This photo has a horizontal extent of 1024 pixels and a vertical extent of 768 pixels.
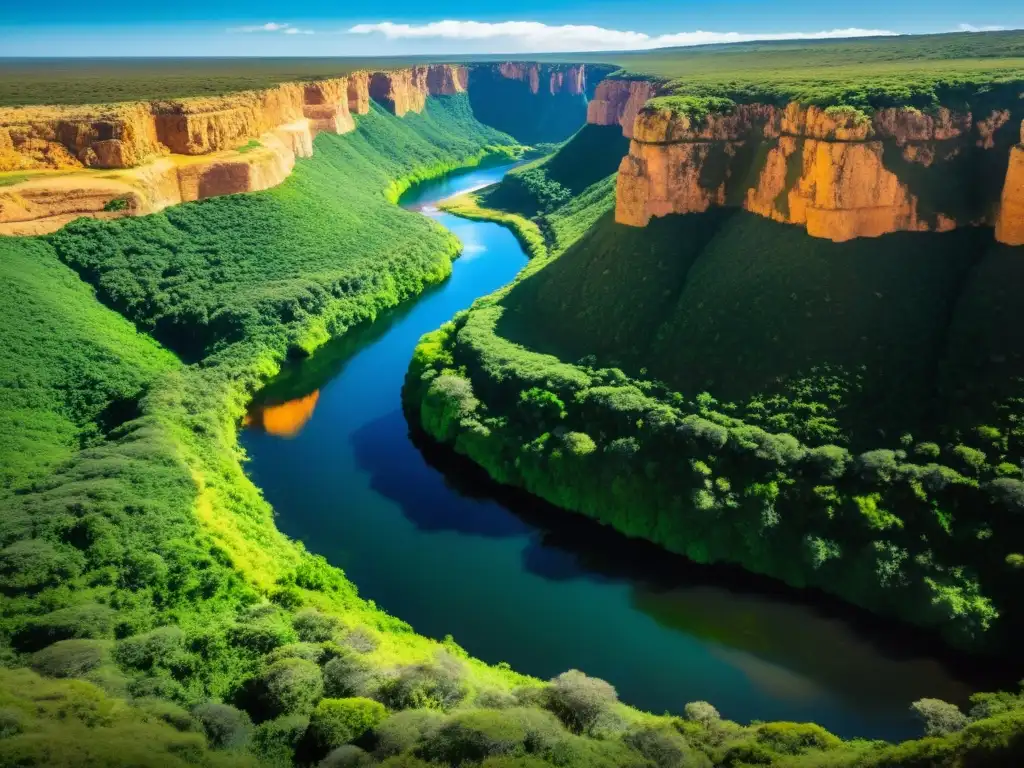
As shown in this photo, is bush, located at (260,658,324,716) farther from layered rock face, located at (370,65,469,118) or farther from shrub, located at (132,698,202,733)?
layered rock face, located at (370,65,469,118)

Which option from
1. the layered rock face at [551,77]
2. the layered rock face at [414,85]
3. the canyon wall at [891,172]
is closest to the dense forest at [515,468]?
the canyon wall at [891,172]

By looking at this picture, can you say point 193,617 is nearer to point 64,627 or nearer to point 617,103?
point 64,627

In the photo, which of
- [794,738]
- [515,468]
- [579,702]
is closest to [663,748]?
[579,702]

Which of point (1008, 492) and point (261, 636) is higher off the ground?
point (1008, 492)

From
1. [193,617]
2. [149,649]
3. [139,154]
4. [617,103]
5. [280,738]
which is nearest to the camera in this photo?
[280,738]

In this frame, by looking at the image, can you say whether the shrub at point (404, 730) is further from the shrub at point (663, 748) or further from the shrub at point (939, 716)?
the shrub at point (939, 716)

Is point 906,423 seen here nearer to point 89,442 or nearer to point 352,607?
point 352,607

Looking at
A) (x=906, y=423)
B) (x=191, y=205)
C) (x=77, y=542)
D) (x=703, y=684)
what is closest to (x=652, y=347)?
(x=906, y=423)

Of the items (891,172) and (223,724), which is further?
(891,172)
